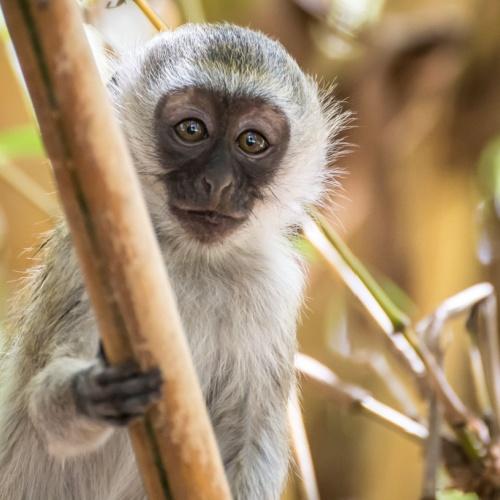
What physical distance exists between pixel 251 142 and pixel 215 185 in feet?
1.03

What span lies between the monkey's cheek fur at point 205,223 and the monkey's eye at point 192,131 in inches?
7.8

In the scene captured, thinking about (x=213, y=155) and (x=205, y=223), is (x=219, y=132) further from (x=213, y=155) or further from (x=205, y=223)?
(x=205, y=223)

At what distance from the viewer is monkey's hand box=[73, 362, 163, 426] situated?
1736 mm

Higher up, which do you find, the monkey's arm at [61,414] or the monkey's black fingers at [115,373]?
the monkey's arm at [61,414]

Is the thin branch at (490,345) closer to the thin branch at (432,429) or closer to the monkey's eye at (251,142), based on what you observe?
the thin branch at (432,429)

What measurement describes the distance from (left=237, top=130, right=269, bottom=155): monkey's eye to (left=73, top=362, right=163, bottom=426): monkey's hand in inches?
38.7

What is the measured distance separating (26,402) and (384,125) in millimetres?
2997

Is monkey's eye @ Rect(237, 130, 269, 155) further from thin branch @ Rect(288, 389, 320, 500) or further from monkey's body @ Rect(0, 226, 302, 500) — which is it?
thin branch @ Rect(288, 389, 320, 500)

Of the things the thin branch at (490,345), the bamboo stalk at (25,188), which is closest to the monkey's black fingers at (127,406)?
the thin branch at (490,345)

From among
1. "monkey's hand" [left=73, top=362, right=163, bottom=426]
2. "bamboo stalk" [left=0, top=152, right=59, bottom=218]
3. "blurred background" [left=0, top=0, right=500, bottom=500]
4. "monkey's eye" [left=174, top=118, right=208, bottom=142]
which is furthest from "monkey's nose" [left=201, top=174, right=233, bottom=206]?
"blurred background" [left=0, top=0, right=500, bottom=500]

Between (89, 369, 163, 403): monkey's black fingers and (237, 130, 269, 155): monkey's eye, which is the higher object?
(237, 130, 269, 155): monkey's eye

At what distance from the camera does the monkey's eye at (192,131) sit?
2.86m

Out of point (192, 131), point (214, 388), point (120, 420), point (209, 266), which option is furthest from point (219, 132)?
point (120, 420)

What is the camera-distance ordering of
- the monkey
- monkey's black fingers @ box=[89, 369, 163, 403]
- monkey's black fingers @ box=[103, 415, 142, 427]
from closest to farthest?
monkey's black fingers @ box=[89, 369, 163, 403], monkey's black fingers @ box=[103, 415, 142, 427], the monkey
